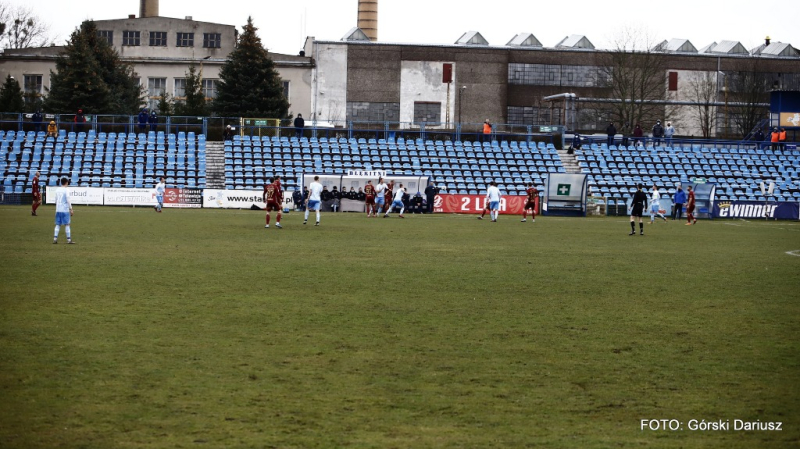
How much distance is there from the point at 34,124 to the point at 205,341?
51.9 m

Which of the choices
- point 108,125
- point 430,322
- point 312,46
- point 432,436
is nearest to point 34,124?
point 108,125

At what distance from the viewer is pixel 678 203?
5078 centimetres

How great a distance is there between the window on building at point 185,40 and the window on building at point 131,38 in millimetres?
3806

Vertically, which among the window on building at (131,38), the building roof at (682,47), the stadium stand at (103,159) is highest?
the building roof at (682,47)

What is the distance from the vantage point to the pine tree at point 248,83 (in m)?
72.2

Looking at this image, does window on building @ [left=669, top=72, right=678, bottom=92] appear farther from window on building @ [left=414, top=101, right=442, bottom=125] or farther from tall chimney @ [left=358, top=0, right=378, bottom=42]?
tall chimney @ [left=358, top=0, right=378, bottom=42]

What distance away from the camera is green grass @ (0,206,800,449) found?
7.70 metres

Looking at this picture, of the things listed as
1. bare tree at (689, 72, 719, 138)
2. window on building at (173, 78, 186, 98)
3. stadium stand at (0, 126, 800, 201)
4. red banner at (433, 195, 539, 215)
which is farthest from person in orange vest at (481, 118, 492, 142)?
window on building at (173, 78, 186, 98)

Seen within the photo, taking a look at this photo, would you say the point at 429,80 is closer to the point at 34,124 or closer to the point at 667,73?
the point at 667,73

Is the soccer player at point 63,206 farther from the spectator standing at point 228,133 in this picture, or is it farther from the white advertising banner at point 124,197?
the spectator standing at point 228,133

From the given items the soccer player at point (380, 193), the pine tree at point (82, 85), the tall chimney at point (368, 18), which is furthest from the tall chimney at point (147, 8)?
the soccer player at point (380, 193)

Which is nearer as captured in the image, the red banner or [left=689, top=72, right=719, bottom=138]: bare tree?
the red banner

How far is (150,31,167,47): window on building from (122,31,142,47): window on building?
1253 mm

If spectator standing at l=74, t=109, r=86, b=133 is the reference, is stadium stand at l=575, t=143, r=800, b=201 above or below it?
below
